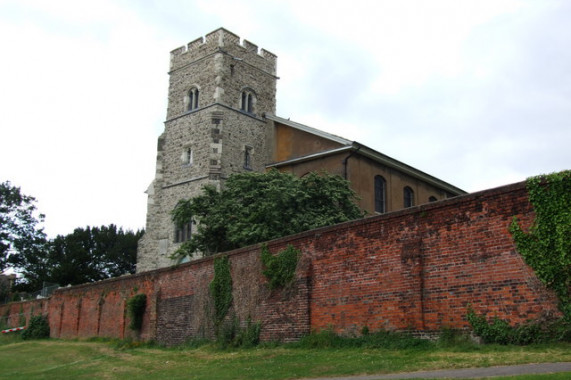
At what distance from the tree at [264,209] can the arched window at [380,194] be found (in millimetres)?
5138

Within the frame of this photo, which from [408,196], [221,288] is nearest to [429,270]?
[221,288]

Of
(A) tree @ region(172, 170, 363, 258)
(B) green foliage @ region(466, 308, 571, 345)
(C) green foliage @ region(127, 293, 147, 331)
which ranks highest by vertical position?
(A) tree @ region(172, 170, 363, 258)

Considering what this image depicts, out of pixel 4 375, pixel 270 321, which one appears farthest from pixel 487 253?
pixel 4 375

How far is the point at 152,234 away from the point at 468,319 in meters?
27.8

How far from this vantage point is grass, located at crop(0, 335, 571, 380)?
404 inches

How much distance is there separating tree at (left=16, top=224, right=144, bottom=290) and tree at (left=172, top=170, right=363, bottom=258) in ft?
93.0

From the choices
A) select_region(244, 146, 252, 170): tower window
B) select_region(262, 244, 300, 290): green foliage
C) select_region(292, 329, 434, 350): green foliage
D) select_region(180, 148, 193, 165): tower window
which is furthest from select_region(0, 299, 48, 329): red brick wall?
select_region(292, 329, 434, 350): green foliage

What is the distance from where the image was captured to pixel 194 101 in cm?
3794

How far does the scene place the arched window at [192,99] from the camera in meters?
37.8

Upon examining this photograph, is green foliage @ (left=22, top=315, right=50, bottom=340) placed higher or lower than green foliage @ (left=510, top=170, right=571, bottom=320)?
lower

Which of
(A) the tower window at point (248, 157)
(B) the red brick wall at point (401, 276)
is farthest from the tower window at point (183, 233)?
(B) the red brick wall at point (401, 276)

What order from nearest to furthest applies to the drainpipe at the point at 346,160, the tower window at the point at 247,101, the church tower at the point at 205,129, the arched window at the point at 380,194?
the drainpipe at the point at 346,160 < the arched window at the point at 380,194 < the church tower at the point at 205,129 < the tower window at the point at 247,101

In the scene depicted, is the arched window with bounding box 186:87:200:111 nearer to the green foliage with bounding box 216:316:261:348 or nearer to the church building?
the church building

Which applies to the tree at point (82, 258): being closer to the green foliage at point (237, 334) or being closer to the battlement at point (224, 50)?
the battlement at point (224, 50)
